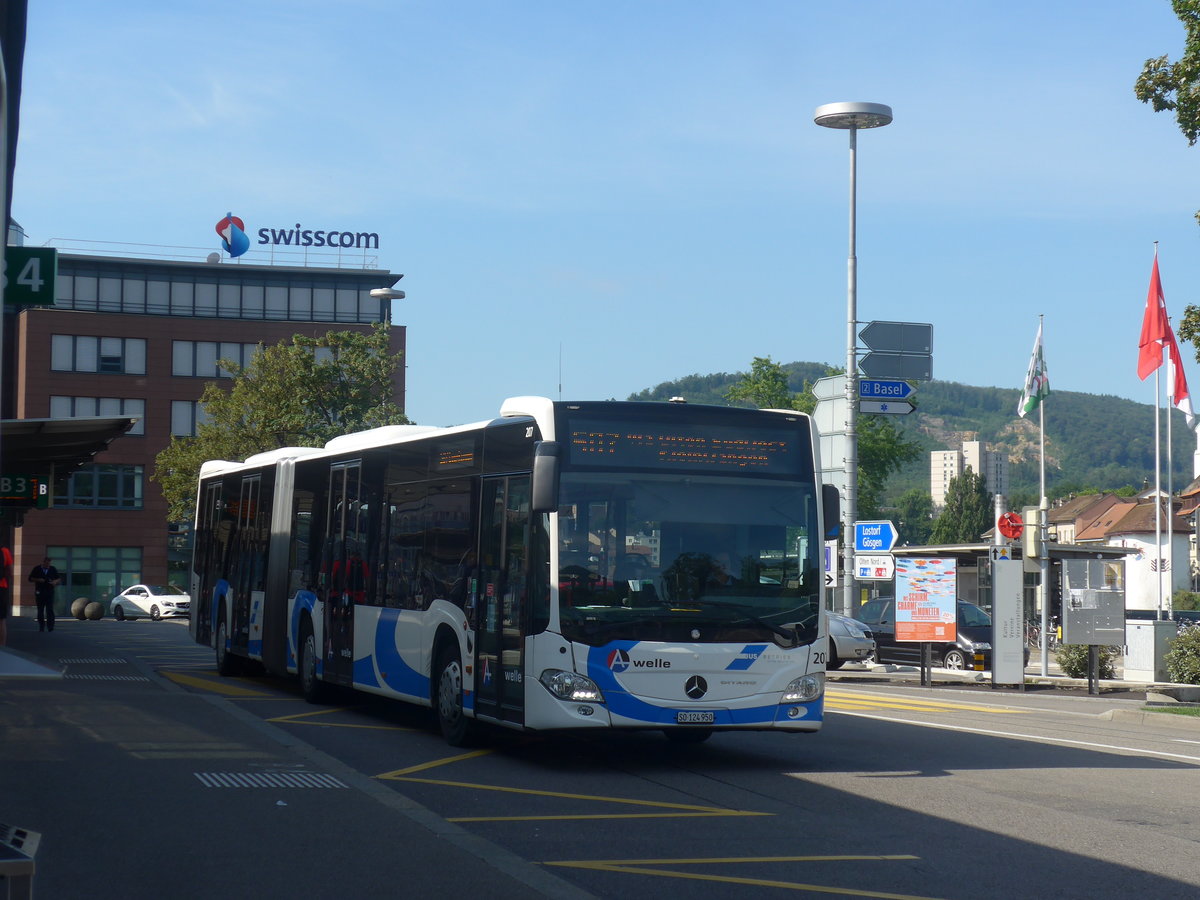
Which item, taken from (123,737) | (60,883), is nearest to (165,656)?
(123,737)

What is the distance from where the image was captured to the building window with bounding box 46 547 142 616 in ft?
248

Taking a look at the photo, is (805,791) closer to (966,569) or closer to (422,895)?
(422,895)

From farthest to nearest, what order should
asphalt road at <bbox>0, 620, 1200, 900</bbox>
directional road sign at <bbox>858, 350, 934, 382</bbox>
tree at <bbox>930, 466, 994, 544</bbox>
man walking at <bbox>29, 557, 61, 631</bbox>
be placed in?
tree at <bbox>930, 466, 994, 544</bbox> → man walking at <bbox>29, 557, 61, 631</bbox> → directional road sign at <bbox>858, 350, 934, 382</bbox> → asphalt road at <bbox>0, 620, 1200, 900</bbox>

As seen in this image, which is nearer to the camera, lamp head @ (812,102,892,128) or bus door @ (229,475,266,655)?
bus door @ (229,475,266,655)

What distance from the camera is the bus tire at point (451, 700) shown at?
Answer: 12953 mm

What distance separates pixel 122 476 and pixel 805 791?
71235 mm

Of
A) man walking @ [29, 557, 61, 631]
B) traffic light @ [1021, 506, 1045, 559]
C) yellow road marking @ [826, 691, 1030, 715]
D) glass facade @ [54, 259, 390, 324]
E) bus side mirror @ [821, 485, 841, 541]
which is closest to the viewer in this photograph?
bus side mirror @ [821, 485, 841, 541]

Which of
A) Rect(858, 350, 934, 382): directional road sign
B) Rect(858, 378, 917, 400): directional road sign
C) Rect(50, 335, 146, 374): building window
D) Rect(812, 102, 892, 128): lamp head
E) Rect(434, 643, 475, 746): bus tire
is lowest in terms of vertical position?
Rect(434, 643, 475, 746): bus tire

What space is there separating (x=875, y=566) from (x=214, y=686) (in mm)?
12890

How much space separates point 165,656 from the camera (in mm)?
28062

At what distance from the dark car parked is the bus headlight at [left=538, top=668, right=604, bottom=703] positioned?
16.7 metres

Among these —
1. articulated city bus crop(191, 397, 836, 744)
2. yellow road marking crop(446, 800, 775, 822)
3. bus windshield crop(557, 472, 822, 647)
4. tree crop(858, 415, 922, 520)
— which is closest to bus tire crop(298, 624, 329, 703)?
articulated city bus crop(191, 397, 836, 744)

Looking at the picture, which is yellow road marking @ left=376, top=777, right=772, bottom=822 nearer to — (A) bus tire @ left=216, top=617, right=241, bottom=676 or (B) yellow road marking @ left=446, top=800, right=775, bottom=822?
(B) yellow road marking @ left=446, top=800, right=775, bottom=822

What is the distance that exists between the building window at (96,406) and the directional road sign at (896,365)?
5364 centimetres
